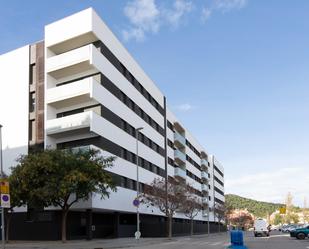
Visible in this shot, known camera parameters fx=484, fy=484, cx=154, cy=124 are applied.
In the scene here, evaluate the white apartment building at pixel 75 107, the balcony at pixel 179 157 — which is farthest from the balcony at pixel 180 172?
the white apartment building at pixel 75 107

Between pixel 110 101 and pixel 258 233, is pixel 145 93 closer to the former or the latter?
pixel 110 101

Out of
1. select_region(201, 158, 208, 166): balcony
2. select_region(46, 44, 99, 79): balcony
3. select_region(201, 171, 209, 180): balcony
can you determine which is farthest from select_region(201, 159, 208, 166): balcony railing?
select_region(46, 44, 99, 79): balcony

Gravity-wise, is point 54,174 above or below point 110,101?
below

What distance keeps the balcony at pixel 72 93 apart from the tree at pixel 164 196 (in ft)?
50.3

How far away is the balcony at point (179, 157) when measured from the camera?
82.8 meters

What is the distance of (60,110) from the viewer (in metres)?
48.2

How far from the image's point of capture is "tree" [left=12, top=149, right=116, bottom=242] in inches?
1362

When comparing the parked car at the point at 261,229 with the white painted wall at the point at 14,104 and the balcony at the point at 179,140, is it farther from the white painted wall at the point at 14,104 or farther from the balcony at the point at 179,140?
the white painted wall at the point at 14,104

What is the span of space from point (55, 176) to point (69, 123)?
1021 centimetres

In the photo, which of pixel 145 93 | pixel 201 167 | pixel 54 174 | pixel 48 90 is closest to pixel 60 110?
pixel 48 90

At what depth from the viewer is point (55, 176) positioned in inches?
1398

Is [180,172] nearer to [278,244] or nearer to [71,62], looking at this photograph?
[71,62]

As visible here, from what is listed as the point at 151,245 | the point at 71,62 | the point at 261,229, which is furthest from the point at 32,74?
the point at 261,229

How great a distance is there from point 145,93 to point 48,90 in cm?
2009
